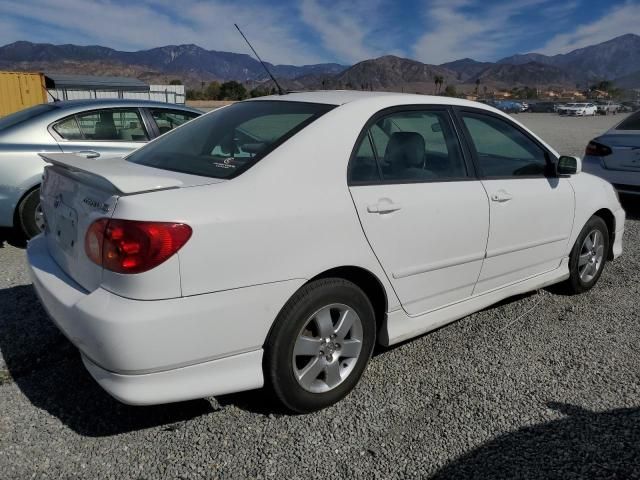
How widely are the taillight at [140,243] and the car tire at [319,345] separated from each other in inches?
23.5

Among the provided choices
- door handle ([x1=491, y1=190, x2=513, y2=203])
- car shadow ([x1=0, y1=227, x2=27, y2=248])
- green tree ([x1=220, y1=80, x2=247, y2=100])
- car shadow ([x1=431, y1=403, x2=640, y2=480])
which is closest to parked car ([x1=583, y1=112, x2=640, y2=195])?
door handle ([x1=491, y1=190, x2=513, y2=203])

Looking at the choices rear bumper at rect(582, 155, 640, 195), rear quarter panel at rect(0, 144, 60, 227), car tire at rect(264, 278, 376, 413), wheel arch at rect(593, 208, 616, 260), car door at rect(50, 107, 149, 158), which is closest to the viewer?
car tire at rect(264, 278, 376, 413)

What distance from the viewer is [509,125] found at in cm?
369

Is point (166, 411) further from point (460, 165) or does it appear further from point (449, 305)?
point (460, 165)

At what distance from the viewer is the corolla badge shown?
2.17 meters

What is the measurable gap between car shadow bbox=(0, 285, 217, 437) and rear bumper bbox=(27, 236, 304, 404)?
461mm

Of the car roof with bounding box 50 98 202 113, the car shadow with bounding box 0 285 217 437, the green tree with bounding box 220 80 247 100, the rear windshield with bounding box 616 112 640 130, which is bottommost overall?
the green tree with bounding box 220 80 247 100

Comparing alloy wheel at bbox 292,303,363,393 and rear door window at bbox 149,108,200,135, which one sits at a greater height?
rear door window at bbox 149,108,200,135

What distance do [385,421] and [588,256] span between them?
2.64 metres

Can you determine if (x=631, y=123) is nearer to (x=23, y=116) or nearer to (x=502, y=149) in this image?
(x=502, y=149)

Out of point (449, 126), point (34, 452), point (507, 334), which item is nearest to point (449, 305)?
point (507, 334)

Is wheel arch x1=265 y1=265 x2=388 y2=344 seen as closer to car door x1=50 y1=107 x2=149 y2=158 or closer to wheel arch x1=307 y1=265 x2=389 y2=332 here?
wheel arch x1=307 y1=265 x2=389 y2=332

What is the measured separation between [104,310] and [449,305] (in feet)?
6.49

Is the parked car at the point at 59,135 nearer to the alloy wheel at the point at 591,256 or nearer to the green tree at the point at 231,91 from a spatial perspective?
the alloy wheel at the point at 591,256
